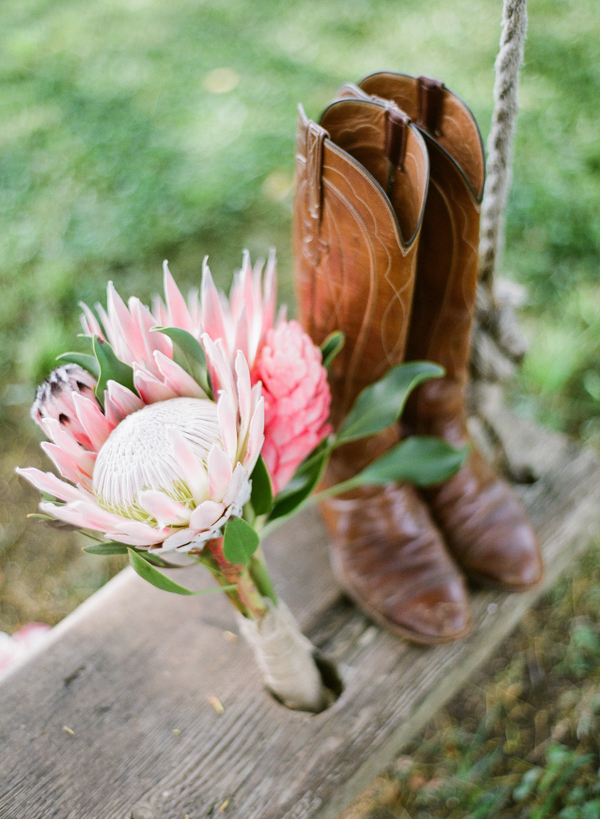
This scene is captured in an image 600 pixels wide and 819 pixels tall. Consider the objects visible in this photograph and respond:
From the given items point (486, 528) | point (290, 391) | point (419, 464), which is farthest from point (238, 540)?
point (486, 528)

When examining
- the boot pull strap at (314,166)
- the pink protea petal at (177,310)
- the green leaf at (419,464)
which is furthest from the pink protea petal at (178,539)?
the boot pull strap at (314,166)

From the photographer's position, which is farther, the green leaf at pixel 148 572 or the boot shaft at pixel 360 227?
the boot shaft at pixel 360 227

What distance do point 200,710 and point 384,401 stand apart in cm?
50

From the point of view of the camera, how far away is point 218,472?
1.62 ft

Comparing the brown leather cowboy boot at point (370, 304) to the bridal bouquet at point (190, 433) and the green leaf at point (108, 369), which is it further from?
the green leaf at point (108, 369)

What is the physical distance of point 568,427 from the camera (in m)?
1.56

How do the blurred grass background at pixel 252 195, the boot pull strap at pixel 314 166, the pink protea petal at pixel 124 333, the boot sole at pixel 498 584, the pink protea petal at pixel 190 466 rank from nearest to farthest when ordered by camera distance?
the pink protea petal at pixel 190 466, the pink protea petal at pixel 124 333, the boot pull strap at pixel 314 166, the boot sole at pixel 498 584, the blurred grass background at pixel 252 195

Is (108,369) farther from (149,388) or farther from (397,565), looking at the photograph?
(397,565)

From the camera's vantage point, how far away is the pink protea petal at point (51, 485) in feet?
1.63

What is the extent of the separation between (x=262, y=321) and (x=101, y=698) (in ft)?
1.92

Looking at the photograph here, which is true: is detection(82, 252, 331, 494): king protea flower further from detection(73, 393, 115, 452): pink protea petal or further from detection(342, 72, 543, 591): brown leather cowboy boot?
detection(342, 72, 543, 591): brown leather cowboy boot

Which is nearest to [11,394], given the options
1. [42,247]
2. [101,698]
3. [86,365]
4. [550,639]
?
[42,247]

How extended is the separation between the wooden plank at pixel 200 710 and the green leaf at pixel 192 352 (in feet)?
1.59

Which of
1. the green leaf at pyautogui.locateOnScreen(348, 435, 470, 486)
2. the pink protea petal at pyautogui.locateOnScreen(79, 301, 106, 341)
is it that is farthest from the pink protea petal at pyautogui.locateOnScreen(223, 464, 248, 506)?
the green leaf at pyautogui.locateOnScreen(348, 435, 470, 486)
